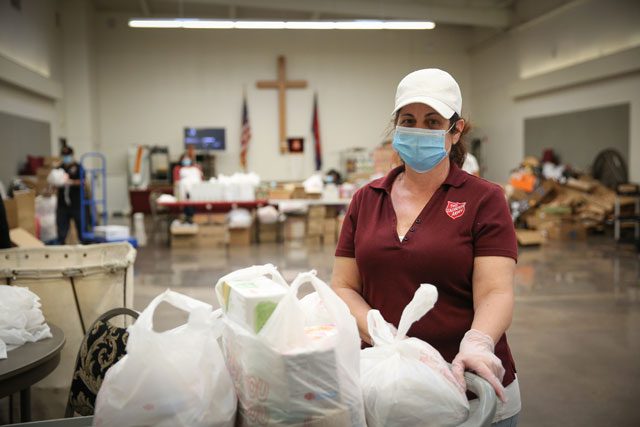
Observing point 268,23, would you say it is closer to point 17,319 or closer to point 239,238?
point 239,238

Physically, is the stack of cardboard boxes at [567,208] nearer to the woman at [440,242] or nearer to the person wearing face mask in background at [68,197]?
the person wearing face mask in background at [68,197]

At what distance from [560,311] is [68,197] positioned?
6716 millimetres

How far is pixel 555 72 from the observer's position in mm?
12398

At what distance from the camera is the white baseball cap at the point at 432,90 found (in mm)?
1480

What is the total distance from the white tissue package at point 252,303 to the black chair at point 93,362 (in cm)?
93

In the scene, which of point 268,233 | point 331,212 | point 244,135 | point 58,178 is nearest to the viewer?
point 58,178

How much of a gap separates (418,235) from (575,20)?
12.4m

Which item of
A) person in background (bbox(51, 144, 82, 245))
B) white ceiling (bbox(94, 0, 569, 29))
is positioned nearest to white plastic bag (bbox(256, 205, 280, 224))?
person in background (bbox(51, 144, 82, 245))

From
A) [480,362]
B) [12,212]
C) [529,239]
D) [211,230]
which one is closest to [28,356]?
[480,362]

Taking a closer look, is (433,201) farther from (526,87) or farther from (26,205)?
(526,87)

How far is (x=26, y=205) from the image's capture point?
704 cm

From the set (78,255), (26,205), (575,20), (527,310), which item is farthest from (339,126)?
(78,255)

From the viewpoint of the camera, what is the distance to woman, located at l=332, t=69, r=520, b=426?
148 centimetres

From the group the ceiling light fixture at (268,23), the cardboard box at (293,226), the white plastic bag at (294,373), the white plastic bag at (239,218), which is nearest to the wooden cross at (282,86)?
the ceiling light fixture at (268,23)
